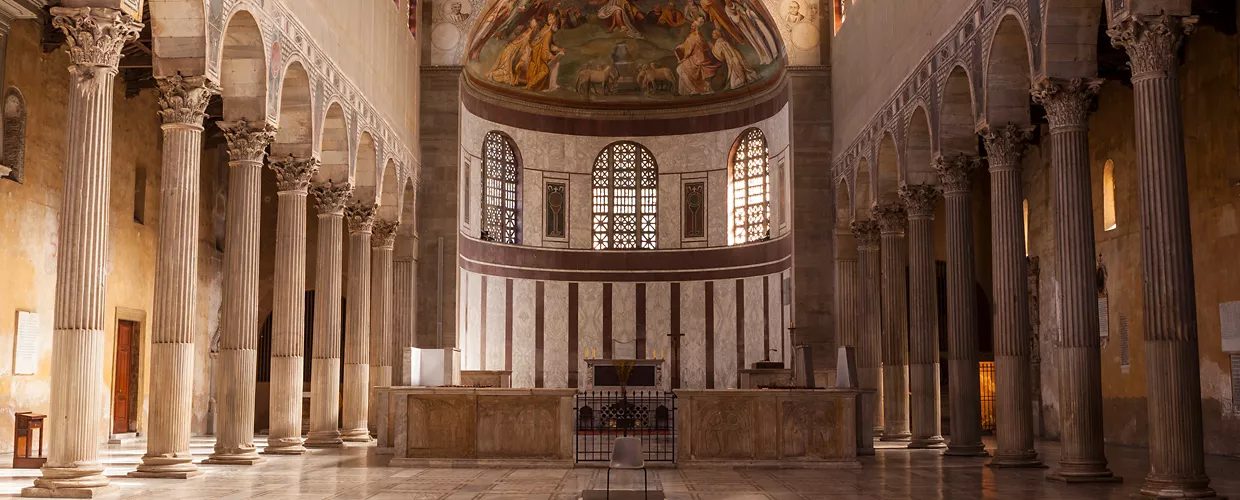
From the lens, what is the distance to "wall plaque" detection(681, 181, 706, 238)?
4009cm

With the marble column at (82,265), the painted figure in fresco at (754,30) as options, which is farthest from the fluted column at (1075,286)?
the painted figure in fresco at (754,30)

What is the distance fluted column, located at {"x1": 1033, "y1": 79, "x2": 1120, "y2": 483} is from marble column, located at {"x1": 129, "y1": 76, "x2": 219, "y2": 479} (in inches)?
450

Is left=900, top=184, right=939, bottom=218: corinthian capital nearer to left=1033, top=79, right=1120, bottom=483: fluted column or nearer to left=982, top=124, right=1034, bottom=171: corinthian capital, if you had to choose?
left=982, top=124, right=1034, bottom=171: corinthian capital

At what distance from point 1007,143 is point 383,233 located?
1659 centimetres

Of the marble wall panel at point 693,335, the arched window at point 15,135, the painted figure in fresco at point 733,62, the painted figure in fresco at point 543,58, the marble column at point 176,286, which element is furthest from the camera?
the marble wall panel at point 693,335

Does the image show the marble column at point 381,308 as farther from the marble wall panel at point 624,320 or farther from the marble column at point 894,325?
the marble column at point 894,325

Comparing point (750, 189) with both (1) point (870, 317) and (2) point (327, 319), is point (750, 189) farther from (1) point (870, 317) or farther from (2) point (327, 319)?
(2) point (327, 319)

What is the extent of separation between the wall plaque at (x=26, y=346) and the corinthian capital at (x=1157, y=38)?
700 inches

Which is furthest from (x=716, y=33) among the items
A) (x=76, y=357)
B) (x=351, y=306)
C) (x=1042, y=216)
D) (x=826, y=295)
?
(x=76, y=357)

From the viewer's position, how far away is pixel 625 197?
134ft

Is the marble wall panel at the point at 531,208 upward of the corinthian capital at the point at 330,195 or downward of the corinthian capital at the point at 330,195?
upward

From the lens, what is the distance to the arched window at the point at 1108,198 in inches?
947

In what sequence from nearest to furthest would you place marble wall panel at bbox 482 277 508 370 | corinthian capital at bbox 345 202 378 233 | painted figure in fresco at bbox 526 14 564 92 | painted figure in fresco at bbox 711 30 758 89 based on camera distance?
corinthian capital at bbox 345 202 378 233 < marble wall panel at bbox 482 277 508 370 < painted figure in fresco at bbox 526 14 564 92 < painted figure in fresco at bbox 711 30 758 89

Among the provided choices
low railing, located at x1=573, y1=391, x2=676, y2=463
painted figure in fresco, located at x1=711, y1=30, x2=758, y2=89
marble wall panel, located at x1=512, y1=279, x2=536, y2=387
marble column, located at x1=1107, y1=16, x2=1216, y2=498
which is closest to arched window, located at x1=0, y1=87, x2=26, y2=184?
low railing, located at x1=573, y1=391, x2=676, y2=463
